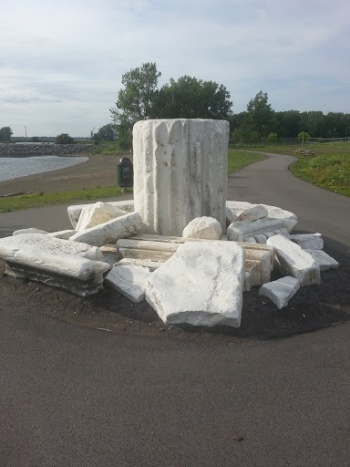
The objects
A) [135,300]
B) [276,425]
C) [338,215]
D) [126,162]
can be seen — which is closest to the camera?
[276,425]

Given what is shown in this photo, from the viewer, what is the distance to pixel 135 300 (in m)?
4.68

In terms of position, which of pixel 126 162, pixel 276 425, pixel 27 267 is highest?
pixel 126 162

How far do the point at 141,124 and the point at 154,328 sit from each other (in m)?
2.89

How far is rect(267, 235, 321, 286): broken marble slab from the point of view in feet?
16.7

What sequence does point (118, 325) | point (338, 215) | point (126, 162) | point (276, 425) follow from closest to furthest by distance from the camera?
point (276, 425) → point (118, 325) → point (338, 215) → point (126, 162)

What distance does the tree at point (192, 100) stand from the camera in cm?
5650

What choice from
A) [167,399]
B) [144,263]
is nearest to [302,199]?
[144,263]

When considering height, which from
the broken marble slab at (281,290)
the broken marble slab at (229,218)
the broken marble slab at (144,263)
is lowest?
the broken marble slab at (281,290)

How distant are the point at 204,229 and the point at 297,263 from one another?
1.15 m

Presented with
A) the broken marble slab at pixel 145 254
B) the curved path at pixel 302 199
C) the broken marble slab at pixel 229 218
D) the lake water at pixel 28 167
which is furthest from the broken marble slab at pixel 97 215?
the lake water at pixel 28 167

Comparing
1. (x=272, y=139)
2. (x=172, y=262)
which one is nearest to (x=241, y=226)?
(x=172, y=262)

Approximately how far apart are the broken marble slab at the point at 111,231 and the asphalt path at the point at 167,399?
134 cm

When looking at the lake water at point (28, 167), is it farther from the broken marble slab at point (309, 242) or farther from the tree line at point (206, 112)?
the broken marble slab at point (309, 242)

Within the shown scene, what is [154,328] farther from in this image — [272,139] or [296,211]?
[272,139]
